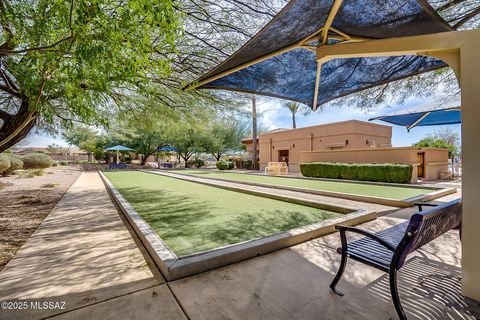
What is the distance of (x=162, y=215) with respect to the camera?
17.6 ft

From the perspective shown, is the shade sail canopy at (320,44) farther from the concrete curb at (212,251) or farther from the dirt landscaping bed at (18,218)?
the dirt landscaping bed at (18,218)

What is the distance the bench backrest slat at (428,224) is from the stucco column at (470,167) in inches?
6.9

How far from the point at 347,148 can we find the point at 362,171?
5740 mm

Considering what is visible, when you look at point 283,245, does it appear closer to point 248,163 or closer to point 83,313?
point 83,313

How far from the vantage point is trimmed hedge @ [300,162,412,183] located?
11.4 metres

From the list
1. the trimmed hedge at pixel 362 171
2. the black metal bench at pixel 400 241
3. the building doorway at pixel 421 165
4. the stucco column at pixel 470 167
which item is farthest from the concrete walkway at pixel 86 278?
the building doorway at pixel 421 165

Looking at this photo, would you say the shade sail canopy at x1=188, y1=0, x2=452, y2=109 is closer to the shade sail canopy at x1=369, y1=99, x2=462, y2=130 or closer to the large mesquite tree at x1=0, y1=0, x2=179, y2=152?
the large mesquite tree at x1=0, y1=0, x2=179, y2=152

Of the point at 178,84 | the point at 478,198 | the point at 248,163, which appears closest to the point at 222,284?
the point at 478,198

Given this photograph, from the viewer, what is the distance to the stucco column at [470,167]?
6.92 ft

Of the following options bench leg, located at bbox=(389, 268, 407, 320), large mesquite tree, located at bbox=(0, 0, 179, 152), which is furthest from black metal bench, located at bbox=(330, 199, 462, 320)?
large mesquite tree, located at bbox=(0, 0, 179, 152)

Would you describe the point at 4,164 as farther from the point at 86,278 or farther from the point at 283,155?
the point at 283,155

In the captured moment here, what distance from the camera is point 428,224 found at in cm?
203

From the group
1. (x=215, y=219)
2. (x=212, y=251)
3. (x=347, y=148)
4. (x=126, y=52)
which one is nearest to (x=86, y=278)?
(x=212, y=251)

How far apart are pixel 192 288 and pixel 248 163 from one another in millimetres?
25629
